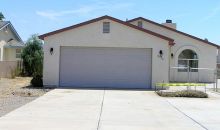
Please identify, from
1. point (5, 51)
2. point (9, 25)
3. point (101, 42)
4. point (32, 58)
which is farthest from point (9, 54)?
point (101, 42)

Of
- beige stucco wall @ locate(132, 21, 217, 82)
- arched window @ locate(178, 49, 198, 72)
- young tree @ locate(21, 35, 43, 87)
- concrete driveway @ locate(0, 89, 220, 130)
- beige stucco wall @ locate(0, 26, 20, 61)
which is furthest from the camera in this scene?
beige stucco wall @ locate(0, 26, 20, 61)

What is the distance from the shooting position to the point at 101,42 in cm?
2536

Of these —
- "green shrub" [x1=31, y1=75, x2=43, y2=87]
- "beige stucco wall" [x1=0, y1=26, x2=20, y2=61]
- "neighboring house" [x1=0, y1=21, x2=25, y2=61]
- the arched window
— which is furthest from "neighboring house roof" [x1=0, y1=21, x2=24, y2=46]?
"green shrub" [x1=31, y1=75, x2=43, y2=87]

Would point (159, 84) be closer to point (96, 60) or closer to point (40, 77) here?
point (96, 60)

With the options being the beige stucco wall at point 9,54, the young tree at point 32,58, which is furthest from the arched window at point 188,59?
the beige stucco wall at point 9,54

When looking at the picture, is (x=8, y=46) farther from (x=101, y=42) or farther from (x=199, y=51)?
(x=101, y=42)

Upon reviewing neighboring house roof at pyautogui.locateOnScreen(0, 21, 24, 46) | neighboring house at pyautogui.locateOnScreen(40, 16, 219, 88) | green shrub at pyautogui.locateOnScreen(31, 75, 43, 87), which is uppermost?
neighboring house roof at pyautogui.locateOnScreen(0, 21, 24, 46)

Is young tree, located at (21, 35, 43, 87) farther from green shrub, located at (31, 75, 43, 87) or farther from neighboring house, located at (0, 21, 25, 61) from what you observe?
green shrub, located at (31, 75, 43, 87)

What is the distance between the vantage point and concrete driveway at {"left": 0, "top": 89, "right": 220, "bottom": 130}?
11.9 m

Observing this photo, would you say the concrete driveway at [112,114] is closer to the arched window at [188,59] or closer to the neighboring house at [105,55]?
the neighboring house at [105,55]

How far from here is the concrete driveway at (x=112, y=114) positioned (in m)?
11.9

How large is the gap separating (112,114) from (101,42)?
1154 cm

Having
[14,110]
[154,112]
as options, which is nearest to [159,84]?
[154,112]

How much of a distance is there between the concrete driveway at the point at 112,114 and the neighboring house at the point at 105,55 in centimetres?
554
